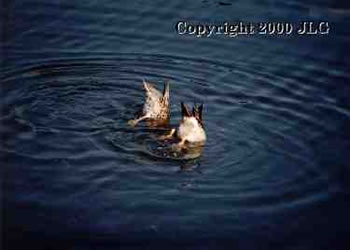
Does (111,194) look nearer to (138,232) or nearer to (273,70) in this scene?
(138,232)

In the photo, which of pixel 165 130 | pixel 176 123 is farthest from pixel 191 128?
pixel 176 123

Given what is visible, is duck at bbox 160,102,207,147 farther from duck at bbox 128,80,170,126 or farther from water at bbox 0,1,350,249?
duck at bbox 128,80,170,126

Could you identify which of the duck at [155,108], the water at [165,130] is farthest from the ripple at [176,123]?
the duck at [155,108]

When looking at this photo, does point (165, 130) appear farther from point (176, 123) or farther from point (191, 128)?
point (191, 128)

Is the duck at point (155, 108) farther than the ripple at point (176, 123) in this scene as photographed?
Yes

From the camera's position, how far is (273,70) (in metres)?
17.4

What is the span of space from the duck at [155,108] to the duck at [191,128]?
2.49 ft

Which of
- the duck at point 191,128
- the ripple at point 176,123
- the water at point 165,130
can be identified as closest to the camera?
the water at point 165,130

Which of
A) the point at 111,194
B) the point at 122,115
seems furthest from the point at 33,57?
the point at 111,194

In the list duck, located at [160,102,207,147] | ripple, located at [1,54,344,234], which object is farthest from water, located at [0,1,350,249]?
duck, located at [160,102,207,147]

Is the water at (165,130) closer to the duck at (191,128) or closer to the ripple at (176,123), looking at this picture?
the ripple at (176,123)

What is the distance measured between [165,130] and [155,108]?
466mm

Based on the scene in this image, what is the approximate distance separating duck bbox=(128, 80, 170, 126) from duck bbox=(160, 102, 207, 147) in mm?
758

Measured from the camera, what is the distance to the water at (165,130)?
39.5 feet
